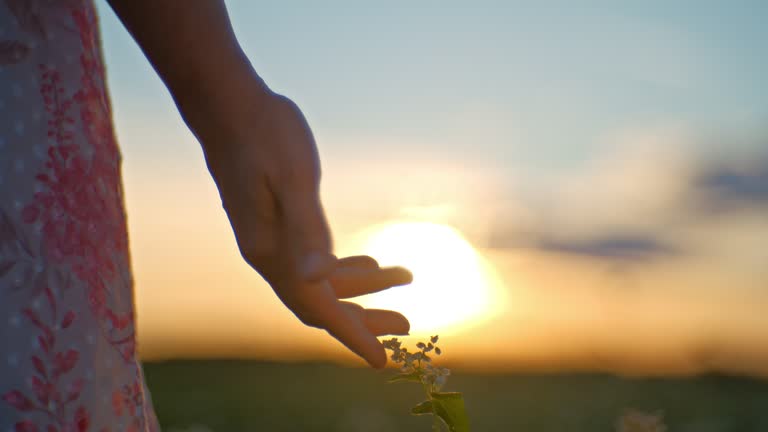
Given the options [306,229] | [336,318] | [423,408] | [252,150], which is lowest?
[423,408]

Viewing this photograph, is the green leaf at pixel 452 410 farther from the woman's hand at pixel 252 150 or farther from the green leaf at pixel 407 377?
the woman's hand at pixel 252 150

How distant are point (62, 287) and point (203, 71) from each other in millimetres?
348

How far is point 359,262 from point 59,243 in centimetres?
41

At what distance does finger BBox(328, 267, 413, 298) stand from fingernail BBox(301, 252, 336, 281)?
8 centimetres

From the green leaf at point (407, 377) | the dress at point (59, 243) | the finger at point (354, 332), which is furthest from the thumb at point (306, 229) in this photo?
the green leaf at point (407, 377)

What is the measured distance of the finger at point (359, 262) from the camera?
1139 millimetres

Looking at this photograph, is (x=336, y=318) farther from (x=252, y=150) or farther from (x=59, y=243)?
(x=59, y=243)

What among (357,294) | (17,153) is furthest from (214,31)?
(357,294)

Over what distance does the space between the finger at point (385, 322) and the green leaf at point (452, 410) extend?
429 millimetres

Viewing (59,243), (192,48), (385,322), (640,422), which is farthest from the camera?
(640,422)

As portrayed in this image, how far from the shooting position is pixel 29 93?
994 mm

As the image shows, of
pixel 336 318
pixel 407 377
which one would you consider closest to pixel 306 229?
pixel 336 318

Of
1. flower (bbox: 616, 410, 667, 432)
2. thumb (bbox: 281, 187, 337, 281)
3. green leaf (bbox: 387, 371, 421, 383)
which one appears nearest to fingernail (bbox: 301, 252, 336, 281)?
thumb (bbox: 281, 187, 337, 281)

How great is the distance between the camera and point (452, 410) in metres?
1.57
